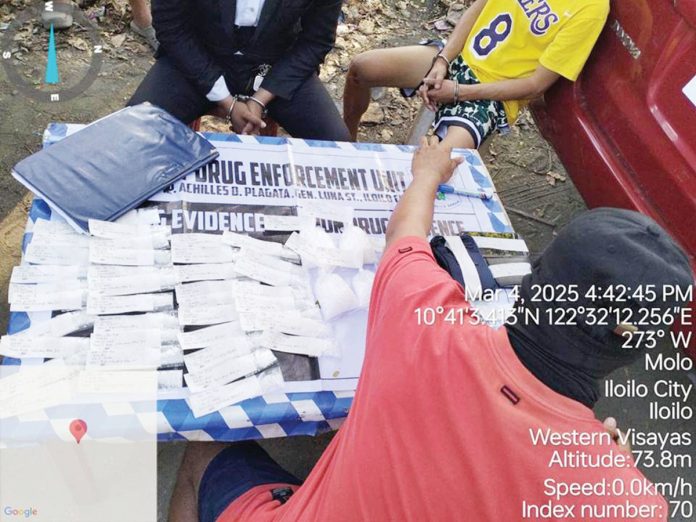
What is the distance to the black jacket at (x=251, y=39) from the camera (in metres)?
2.32

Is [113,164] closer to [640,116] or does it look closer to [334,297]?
[334,297]

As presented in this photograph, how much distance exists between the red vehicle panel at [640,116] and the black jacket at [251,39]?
1.07 meters

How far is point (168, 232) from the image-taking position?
172 cm

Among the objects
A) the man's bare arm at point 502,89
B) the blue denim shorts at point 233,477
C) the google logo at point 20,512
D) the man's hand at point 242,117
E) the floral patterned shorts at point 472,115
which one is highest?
the man's bare arm at point 502,89

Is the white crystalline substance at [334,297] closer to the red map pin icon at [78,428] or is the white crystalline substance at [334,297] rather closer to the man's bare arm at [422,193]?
the man's bare arm at [422,193]

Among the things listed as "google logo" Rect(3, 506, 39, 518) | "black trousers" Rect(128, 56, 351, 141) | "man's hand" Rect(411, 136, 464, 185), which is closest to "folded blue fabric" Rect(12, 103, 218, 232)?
"black trousers" Rect(128, 56, 351, 141)

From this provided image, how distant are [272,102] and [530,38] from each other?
1.14m

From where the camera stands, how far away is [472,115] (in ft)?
8.66

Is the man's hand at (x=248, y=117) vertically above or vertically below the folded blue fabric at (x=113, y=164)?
below

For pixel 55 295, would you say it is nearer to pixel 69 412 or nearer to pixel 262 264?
pixel 69 412

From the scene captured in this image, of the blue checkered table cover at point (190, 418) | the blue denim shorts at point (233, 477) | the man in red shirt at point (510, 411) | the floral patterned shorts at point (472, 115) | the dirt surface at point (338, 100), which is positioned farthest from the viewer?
the dirt surface at point (338, 100)

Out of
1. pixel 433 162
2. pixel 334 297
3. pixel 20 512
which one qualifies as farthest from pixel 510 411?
pixel 20 512

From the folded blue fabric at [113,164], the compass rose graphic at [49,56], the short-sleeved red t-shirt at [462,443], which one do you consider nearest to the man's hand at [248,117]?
the folded blue fabric at [113,164]

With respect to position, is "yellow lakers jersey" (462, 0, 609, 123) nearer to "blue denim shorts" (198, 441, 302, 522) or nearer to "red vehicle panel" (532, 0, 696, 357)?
"red vehicle panel" (532, 0, 696, 357)
